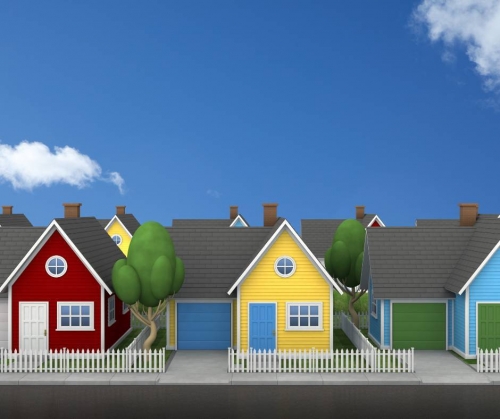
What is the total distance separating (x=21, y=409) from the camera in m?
21.1

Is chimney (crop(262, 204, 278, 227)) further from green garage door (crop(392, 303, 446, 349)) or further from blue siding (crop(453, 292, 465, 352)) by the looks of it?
blue siding (crop(453, 292, 465, 352))

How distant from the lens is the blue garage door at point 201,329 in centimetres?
3078

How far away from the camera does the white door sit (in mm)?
29094

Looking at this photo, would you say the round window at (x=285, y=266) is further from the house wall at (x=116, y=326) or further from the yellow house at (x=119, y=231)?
the yellow house at (x=119, y=231)

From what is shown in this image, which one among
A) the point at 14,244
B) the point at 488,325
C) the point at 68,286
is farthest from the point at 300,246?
the point at 14,244

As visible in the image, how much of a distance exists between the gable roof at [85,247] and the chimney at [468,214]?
1935cm

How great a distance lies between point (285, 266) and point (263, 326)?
2.98 m

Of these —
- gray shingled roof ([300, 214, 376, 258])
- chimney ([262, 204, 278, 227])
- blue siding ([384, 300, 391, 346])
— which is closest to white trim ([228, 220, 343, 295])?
blue siding ([384, 300, 391, 346])

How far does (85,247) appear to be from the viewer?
29844mm

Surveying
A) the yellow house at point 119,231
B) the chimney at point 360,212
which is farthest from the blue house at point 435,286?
the chimney at point 360,212

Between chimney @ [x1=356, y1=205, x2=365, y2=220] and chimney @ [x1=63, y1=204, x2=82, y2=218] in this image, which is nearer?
chimney @ [x1=63, y1=204, x2=82, y2=218]

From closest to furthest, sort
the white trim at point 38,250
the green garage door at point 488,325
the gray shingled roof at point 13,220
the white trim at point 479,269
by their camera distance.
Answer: the white trim at point 479,269
the white trim at point 38,250
the green garage door at point 488,325
the gray shingled roof at point 13,220

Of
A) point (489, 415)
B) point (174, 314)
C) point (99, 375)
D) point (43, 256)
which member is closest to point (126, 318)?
point (174, 314)

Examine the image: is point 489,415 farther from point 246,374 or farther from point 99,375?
point 99,375
